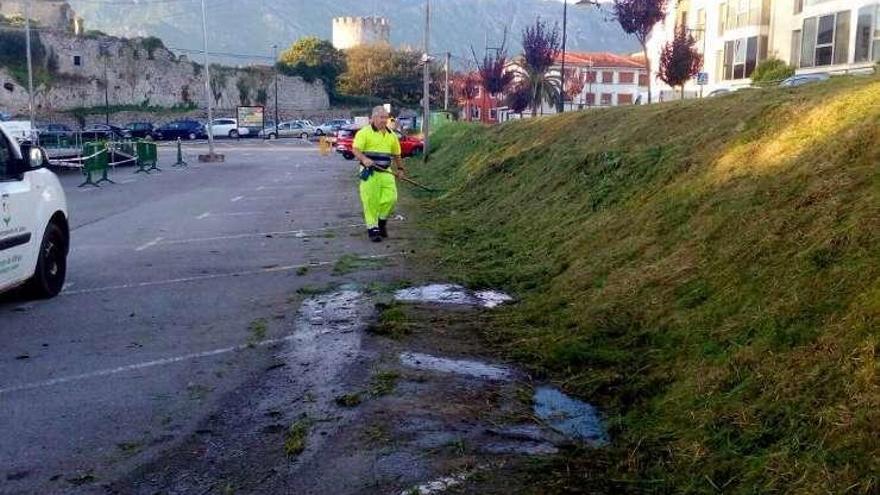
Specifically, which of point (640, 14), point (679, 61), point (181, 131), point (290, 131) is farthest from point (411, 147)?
point (290, 131)

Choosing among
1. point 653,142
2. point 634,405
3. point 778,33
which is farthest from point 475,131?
point 778,33

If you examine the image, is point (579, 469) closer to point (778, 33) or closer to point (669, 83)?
point (669, 83)

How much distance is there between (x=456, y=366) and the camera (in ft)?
19.8

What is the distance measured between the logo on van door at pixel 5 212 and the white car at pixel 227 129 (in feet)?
214

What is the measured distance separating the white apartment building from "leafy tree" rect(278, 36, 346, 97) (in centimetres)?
3908

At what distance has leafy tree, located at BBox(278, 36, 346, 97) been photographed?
294 ft

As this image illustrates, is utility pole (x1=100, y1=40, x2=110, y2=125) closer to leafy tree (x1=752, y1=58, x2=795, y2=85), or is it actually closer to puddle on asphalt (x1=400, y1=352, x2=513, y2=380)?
leafy tree (x1=752, y1=58, x2=795, y2=85)

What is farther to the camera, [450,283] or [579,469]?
[450,283]

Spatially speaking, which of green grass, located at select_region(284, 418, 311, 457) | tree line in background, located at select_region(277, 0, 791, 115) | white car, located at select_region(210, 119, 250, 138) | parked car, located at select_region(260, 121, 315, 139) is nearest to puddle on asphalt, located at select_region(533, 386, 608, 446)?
green grass, located at select_region(284, 418, 311, 457)

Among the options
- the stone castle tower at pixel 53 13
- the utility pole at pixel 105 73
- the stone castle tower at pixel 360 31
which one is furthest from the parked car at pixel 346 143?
the stone castle tower at pixel 360 31

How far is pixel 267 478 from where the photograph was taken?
4211 millimetres

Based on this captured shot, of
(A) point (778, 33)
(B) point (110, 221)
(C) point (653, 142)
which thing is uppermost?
(A) point (778, 33)

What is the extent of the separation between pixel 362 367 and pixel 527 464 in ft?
6.18

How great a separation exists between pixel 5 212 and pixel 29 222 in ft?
1.70
